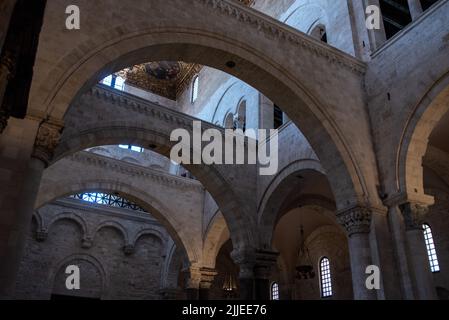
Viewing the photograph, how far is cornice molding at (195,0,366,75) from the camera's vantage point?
8055 millimetres

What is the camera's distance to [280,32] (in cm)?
866

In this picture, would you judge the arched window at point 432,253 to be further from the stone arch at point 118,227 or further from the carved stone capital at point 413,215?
the stone arch at point 118,227

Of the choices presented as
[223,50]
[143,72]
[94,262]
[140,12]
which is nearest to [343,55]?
[223,50]

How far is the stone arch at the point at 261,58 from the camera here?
6680mm

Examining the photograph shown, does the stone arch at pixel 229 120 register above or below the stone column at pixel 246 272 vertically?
above

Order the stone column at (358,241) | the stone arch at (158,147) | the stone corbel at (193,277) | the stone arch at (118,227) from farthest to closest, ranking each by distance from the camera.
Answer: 1. the stone arch at (118,227)
2. the stone corbel at (193,277)
3. the stone arch at (158,147)
4. the stone column at (358,241)

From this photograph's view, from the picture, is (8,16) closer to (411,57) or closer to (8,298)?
(8,298)

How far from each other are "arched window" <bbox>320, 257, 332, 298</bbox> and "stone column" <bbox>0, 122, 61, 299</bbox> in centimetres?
1267

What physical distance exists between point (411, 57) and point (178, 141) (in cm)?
635

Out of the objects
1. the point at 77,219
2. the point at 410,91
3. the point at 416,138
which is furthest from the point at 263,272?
the point at 77,219

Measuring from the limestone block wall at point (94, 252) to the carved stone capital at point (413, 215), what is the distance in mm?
12295

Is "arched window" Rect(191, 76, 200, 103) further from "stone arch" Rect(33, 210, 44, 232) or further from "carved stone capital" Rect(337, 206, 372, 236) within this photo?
"carved stone capital" Rect(337, 206, 372, 236)

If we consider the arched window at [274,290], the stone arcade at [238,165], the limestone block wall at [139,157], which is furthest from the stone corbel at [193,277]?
the limestone block wall at [139,157]

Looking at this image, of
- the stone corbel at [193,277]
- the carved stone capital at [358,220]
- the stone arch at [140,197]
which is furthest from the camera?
the stone corbel at [193,277]
